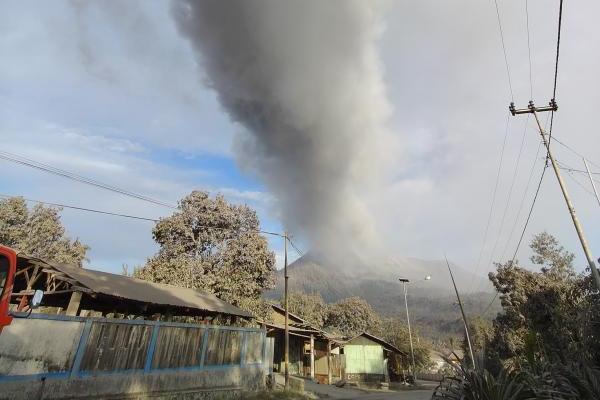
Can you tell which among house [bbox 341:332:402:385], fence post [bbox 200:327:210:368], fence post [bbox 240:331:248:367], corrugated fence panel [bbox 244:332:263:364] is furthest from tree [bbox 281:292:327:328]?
fence post [bbox 200:327:210:368]

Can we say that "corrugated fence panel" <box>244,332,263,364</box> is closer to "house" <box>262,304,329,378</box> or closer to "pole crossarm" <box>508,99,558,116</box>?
"house" <box>262,304,329,378</box>

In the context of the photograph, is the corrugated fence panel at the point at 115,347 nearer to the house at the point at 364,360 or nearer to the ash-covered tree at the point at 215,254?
the ash-covered tree at the point at 215,254

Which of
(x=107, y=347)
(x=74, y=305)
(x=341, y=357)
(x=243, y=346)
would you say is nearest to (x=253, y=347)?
(x=243, y=346)

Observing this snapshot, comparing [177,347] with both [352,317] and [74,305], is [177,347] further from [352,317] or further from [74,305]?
[352,317]

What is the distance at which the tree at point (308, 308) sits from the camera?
210 feet

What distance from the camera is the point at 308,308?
217 ft

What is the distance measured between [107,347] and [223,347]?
5.37 m

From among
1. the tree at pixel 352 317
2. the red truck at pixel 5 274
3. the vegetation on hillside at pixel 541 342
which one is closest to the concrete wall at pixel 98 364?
the red truck at pixel 5 274

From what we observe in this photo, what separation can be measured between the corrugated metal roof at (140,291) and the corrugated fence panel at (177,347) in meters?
1.05

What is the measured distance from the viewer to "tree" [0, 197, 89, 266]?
115 feet

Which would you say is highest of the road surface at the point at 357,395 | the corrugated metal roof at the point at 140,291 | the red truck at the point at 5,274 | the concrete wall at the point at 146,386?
the corrugated metal roof at the point at 140,291

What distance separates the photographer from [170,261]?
3042 centimetres

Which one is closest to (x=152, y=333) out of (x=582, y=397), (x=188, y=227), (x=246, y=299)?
(x=582, y=397)

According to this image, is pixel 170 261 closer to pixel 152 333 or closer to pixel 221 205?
pixel 221 205
